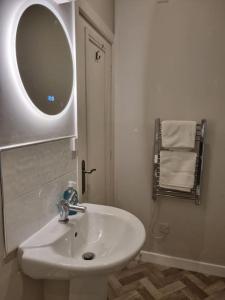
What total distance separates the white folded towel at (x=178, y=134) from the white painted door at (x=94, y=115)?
0.51 meters

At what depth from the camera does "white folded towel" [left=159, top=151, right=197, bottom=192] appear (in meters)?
1.88

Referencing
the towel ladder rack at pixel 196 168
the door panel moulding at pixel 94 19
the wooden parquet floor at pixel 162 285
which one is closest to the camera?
the door panel moulding at pixel 94 19

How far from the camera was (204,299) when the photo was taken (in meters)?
1.73

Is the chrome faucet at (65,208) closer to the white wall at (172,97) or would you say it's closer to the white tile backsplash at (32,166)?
the white tile backsplash at (32,166)

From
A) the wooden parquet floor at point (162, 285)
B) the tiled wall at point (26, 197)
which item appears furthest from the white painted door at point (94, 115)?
the wooden parquet floor at point (162, 285)

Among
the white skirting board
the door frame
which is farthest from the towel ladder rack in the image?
the white skirting board

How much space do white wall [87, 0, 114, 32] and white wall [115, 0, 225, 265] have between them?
0.26 ft

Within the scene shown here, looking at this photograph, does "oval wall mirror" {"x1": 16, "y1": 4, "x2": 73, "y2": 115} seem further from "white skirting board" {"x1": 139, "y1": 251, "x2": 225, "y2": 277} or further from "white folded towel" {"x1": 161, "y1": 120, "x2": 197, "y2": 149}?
"white skirting board" {"x1": 139, "y1": 251, "x2": 225, "y2": 277}

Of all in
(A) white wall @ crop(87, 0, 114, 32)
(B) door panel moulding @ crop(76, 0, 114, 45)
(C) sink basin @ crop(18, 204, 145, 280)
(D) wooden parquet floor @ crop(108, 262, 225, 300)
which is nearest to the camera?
(C) sink basin @ crop(18, 204, 145, 280)

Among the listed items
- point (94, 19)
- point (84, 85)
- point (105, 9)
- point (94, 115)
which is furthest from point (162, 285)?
point (105, 9)

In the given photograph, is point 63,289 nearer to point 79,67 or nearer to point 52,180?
point 52,180

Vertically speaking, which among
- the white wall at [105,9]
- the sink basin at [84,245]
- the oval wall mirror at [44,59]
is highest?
the white wall at [105,9]

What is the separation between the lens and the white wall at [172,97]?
5.96ft

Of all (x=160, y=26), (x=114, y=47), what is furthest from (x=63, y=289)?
(x=160, y=26)
